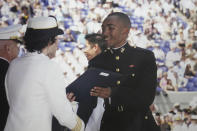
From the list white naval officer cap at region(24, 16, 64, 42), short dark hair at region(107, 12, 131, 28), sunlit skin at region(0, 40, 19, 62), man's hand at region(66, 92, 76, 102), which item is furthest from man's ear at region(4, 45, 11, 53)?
short dark hair at region(107, 12, 131, 28)

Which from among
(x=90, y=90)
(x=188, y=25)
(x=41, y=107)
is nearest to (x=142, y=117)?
(x=90, y=90)

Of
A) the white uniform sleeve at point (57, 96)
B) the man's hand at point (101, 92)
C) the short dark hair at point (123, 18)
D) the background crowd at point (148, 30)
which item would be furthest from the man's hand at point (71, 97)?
the short dark hair at point (123, 18)

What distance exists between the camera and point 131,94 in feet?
6.32

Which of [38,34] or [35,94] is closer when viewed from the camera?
[35,94]

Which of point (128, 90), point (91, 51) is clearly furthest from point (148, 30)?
point (128, 90)

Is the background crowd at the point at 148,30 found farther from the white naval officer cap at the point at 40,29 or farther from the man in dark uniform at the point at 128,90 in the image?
the white naval officer cap at the point at 40,29

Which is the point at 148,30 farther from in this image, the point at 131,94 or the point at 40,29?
the point at 40,29

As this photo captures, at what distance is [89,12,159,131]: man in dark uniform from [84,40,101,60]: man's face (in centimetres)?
14

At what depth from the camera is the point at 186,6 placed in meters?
2.80

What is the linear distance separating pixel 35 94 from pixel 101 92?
75cm

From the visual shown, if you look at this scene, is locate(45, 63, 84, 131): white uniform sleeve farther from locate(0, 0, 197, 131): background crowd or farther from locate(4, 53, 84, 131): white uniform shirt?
locate(0, 0, 197, 131): background crowd

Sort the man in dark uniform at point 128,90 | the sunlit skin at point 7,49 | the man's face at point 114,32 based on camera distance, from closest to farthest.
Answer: the sunlit skin at point 7,49 < the man in dark uniform at point 128,90 < the man's face at point 114,32

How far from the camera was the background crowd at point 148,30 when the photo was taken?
2.42 metres

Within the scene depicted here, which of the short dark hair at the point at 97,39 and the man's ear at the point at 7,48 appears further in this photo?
the short dark hair at the point at 97,39
